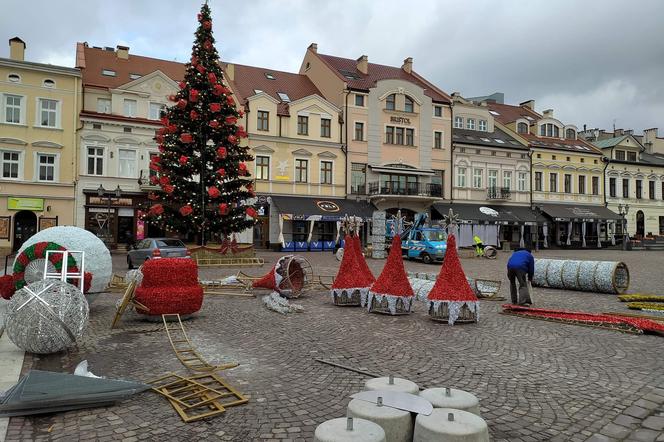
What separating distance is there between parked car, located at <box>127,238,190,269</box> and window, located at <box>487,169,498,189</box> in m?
30.7

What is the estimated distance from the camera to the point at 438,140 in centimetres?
4156

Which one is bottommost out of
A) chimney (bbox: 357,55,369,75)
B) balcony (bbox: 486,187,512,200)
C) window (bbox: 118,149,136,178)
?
balcony (bbox: 486,187,512,200)

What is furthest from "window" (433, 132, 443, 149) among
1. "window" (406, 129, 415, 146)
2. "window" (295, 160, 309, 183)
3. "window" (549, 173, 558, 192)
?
"window" (549, 173, 558, 192)

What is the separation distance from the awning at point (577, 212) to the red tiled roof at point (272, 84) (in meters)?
23.5

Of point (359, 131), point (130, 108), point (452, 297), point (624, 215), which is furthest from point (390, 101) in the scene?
point (452, 297)

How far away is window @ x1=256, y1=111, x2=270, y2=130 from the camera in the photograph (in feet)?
117

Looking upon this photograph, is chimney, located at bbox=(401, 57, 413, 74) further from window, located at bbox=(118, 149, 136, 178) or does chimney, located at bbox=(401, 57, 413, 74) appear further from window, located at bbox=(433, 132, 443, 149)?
window, located at bbox=(118, 149, 136, 178)

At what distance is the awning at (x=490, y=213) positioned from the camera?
39.8 m

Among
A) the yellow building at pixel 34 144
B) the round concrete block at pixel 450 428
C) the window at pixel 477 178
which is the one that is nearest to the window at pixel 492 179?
the window at pixel 477 178

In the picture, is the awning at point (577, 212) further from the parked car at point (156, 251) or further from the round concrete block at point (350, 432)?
the round concrete block at point (350, 432)

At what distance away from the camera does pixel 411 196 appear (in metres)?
38.3

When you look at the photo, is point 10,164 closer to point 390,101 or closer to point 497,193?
point 390,101

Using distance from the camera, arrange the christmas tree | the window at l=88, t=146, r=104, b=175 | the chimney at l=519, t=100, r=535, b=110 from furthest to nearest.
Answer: the chimney at l=519, t=100, r=535, b=110 → the window at l=88, t=146, r=104, b=175 → the christmas tree

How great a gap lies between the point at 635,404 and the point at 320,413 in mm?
3404
